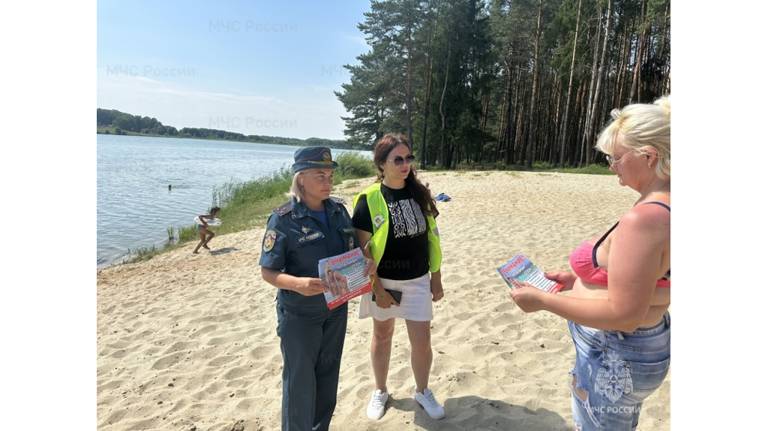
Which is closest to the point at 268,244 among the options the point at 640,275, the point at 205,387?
the point at 640,275

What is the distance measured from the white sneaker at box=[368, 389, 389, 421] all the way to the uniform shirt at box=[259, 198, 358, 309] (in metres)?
1.12

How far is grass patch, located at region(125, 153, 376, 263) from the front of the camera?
12.3 metres

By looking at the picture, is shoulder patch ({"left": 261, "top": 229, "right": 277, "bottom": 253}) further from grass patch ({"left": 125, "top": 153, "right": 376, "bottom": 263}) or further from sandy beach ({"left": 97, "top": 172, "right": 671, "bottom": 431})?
grass patch ({"left": 125, "top": 153, "right": 376, "bottom": 263})

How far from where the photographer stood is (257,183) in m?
21.9

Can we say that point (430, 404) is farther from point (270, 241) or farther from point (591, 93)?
point (591, 93)

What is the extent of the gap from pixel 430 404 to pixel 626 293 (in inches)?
83.2

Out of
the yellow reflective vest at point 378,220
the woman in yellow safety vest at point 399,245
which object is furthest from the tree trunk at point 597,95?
the yellow reflective vest at point 378,220

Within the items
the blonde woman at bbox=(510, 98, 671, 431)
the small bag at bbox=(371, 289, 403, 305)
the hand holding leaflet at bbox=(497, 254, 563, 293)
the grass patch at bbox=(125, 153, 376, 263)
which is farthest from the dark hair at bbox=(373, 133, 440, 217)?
the grass patch at bbox=(125, 153, 376, 263)

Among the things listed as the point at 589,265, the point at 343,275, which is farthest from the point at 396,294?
the point at 589,265

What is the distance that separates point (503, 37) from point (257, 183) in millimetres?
20030

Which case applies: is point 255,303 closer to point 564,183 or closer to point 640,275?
point 640,275

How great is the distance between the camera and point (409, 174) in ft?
10.3

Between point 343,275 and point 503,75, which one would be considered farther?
point 503,75

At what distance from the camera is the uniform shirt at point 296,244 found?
96.3 inches
